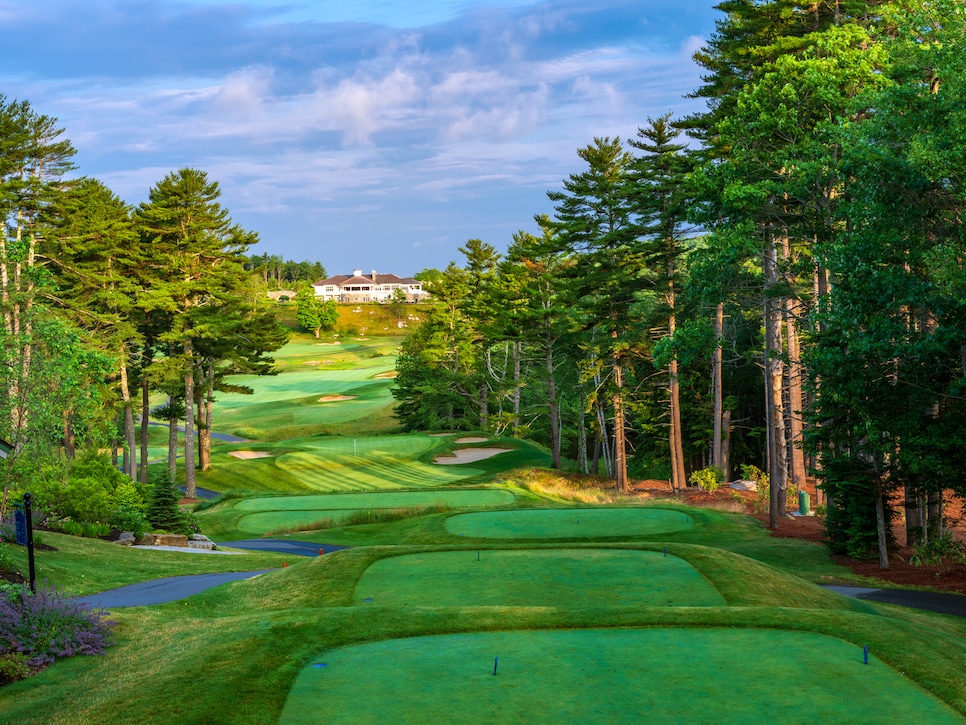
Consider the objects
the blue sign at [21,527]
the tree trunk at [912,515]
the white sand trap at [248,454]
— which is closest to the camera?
the blue sign at [21,527]

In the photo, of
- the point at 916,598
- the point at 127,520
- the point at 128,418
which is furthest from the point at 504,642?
the point at 128,418

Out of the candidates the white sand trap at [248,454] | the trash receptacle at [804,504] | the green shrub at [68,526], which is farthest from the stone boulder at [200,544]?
the white sand trap at [248,454]

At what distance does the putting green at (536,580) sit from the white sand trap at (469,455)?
3831 centimetres

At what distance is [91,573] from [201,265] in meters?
32.2

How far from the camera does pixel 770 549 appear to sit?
2502 centimetres

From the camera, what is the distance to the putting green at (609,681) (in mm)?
8562

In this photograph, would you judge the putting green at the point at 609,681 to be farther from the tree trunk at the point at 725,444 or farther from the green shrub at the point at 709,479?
the tree trunk at the point at 725,444

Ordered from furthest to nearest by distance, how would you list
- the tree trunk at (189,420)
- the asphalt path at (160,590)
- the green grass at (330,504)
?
1. the tree trunk at (189,420)
2. the green grass at (330,504)
3. the asphalt path at (160,590)

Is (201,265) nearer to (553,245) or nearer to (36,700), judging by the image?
(553,245)

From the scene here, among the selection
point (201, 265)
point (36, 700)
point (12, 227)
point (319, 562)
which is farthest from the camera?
point (201, 265)

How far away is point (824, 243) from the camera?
914 inches

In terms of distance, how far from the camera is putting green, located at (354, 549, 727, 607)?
49.0 ft

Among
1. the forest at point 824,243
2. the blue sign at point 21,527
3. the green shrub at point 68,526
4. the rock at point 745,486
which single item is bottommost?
the rock at point 745,486

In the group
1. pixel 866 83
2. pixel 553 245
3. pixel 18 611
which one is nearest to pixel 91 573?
pixel 18 611
